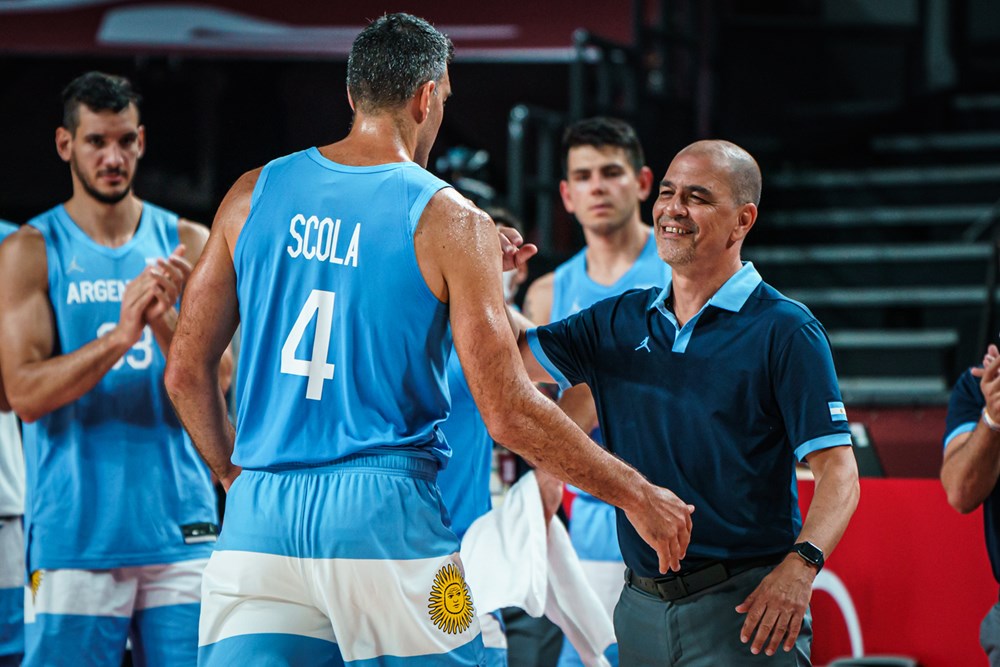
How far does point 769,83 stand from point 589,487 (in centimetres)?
944

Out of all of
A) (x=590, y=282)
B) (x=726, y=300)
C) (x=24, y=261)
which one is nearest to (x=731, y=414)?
(x=726, y=300)

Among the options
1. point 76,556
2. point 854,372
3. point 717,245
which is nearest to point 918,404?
point 854,372

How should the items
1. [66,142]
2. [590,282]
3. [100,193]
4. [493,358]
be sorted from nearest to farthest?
[493,358] < [100,193] < [66,142] < [590,282]

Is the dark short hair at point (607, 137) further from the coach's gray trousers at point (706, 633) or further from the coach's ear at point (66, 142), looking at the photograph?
the coach's gray trousers at point (706, 633)

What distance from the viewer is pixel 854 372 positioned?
9.12m

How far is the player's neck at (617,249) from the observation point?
5.75 m

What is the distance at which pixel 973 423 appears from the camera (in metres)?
4.44

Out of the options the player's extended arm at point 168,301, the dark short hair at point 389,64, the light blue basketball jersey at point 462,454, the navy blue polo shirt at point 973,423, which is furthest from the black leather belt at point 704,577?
the player's extended arm at point 168,301

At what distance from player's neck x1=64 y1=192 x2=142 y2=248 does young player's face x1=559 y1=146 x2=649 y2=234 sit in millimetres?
2015

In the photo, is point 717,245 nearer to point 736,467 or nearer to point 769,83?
point 736,467

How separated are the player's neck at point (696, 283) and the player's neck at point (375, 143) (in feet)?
2.97

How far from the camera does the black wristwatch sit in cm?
329

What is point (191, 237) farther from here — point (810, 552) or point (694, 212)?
point (810, 552)

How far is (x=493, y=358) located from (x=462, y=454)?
4.31 ft
